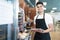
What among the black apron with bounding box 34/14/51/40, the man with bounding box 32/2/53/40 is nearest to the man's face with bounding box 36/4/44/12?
the man with bounding box 32/2/53/40

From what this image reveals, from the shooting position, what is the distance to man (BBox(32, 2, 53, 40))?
46.1 inches

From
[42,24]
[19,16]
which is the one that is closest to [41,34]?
[42,24]

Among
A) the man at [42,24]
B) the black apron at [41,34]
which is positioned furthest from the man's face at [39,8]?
the black apron at [41,34]

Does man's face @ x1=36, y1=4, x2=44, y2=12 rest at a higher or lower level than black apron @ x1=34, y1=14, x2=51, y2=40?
higher

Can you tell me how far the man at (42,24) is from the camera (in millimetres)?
1171

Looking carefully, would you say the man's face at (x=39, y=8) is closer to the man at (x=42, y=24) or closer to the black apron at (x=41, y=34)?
the man at (x=42, y=24)

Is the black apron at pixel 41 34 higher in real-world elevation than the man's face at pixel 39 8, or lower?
lower

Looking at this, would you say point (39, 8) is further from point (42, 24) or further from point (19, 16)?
point (19, 16)

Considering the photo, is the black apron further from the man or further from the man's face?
the man's face

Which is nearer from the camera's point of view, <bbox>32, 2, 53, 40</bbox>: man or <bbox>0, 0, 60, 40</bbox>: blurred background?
<bbox>0, 0, 60, 40</bbox>: blurred background

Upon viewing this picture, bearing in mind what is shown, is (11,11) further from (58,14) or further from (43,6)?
(58,14)

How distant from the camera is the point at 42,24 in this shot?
117cm

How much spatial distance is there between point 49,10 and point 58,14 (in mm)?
108

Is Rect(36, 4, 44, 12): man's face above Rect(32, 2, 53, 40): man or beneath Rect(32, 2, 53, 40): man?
above
